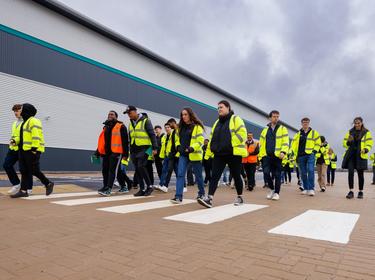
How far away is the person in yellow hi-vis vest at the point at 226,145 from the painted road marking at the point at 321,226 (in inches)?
57.6

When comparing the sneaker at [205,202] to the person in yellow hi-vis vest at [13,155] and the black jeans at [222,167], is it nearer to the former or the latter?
the black jeans at [222,167]

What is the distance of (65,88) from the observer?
1983cm

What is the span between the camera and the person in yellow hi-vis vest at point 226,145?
567 centimetres

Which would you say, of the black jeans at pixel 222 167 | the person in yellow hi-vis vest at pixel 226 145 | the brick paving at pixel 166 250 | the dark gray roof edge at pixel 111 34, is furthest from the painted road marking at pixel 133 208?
the dark gray roof edge at pixel 111 34

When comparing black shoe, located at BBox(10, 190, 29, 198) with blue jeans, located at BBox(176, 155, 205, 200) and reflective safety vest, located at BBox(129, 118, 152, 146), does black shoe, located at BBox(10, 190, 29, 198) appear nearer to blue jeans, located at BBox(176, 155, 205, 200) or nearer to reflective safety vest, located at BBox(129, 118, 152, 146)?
reflective safety vest, located at BBox(129, 118, 152, 146)

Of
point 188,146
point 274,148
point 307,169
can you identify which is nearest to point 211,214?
point 188,146

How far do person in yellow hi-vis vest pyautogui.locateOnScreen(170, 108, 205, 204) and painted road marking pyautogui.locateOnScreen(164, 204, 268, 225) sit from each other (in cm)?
95

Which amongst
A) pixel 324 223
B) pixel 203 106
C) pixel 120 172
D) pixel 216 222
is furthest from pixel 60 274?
pixel 203 106

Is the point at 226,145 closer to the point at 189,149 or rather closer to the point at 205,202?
the point at 189,149

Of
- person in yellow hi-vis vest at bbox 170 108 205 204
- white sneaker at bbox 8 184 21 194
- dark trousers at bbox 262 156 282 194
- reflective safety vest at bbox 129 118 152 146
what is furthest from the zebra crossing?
dark trousers at bbox 262 156 282 194

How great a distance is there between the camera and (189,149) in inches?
236

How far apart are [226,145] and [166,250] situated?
3.06 m

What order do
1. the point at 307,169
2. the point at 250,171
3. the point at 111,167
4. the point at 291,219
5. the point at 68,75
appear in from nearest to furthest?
the point at 291,219
the point at 111,167
the point at 307,169
the point at 250,171
the point at 68,75

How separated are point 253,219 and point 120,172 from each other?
454 centimetres
